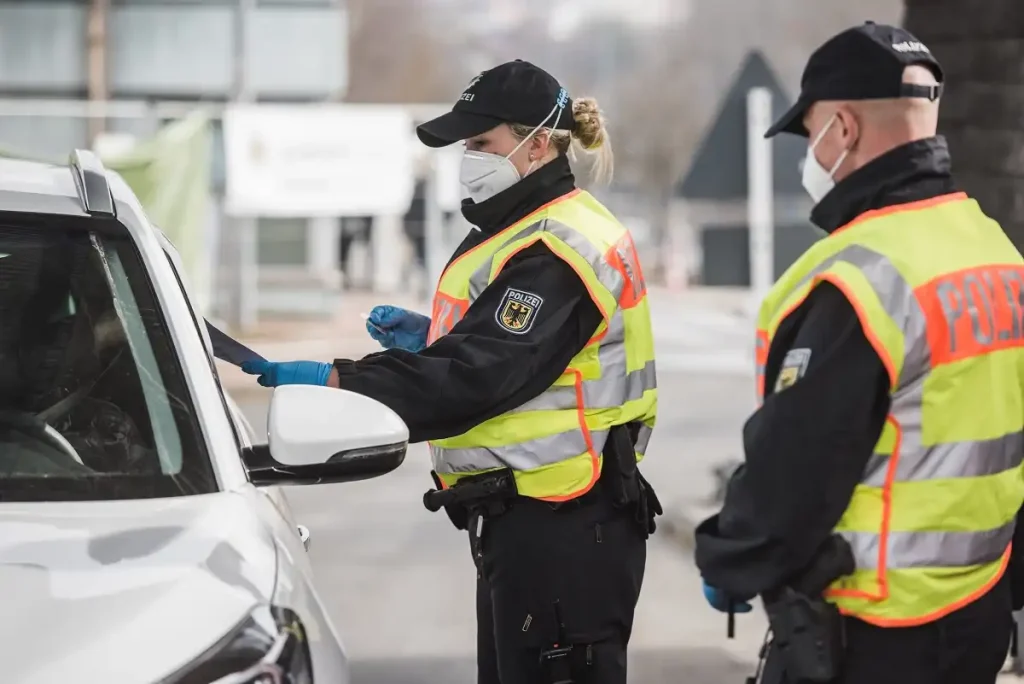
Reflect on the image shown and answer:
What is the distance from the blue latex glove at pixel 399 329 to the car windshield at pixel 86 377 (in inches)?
38.0

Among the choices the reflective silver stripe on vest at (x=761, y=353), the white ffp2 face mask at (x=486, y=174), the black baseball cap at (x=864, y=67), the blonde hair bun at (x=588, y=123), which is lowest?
the reflective silver stripe on vest at (x=761, y=353)

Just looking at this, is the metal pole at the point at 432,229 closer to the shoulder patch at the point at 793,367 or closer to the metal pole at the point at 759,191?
the metal pole at the point at 759,191

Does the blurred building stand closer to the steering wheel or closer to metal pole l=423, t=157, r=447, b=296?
metal pole l=423, t=157, r=447, b=296

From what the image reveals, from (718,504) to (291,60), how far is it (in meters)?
13.3

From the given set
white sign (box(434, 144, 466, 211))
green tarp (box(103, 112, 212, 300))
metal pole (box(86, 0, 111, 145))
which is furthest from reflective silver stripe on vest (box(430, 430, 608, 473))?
metal pole (box(86, 0, 111, 145))

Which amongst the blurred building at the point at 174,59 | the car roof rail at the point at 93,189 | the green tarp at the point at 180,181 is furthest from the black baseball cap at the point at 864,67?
the blurred building at the point at 174,59

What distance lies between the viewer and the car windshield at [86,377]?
2.89 m

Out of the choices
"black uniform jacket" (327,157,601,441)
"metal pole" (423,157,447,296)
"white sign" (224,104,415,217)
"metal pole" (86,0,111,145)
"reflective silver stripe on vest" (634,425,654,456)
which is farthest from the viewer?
"metal pole" (86,0,111,145)

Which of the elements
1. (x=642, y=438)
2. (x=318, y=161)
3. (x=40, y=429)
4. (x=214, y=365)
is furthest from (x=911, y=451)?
(x=318, y=161)

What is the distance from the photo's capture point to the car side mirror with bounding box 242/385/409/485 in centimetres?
279

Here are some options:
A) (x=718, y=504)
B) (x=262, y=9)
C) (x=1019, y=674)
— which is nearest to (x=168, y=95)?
(x=262, y=9)

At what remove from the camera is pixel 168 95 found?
21453mm

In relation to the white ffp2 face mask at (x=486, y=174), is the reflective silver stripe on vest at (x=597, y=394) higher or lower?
lower

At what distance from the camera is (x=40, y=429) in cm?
307
